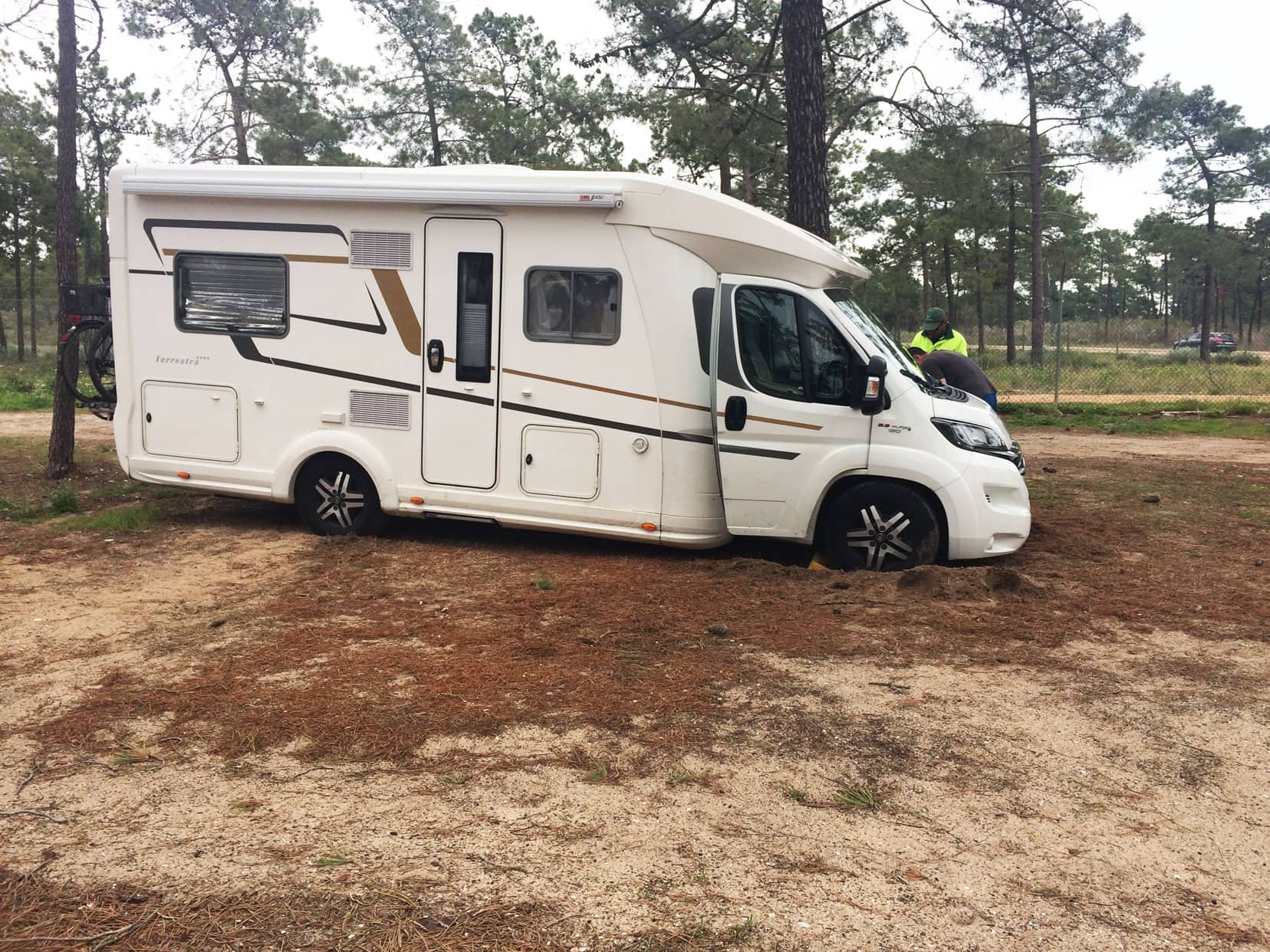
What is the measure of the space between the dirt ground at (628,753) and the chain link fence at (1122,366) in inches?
371

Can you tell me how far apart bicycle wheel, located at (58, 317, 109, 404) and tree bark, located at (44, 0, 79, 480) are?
67 centimetres

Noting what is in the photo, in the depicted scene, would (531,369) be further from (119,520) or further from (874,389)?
(119,520)

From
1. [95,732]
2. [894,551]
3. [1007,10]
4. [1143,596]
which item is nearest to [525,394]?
[894,551]

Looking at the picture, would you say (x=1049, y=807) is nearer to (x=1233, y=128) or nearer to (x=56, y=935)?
(x=56, y=935)

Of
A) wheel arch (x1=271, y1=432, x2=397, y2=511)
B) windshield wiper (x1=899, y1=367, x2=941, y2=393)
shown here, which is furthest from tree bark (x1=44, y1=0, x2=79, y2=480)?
windshield wiper (x1=899, y1=367, x2=941, y2=393)

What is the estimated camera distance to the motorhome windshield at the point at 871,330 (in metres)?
7.25

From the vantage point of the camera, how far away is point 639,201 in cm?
716

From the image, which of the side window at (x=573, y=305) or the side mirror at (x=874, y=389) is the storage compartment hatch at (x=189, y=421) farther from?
the side mirror at (x=874, y=389)

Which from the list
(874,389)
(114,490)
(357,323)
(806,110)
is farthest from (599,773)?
(806,110)

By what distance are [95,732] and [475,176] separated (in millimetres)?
4635

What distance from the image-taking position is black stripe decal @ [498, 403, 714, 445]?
7.23m

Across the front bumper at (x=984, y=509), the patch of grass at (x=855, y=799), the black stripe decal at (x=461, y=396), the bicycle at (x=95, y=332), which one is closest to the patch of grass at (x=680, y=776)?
the patch of grass at (x=855, y=799)

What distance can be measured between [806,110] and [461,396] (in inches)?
211

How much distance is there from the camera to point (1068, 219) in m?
40.7
